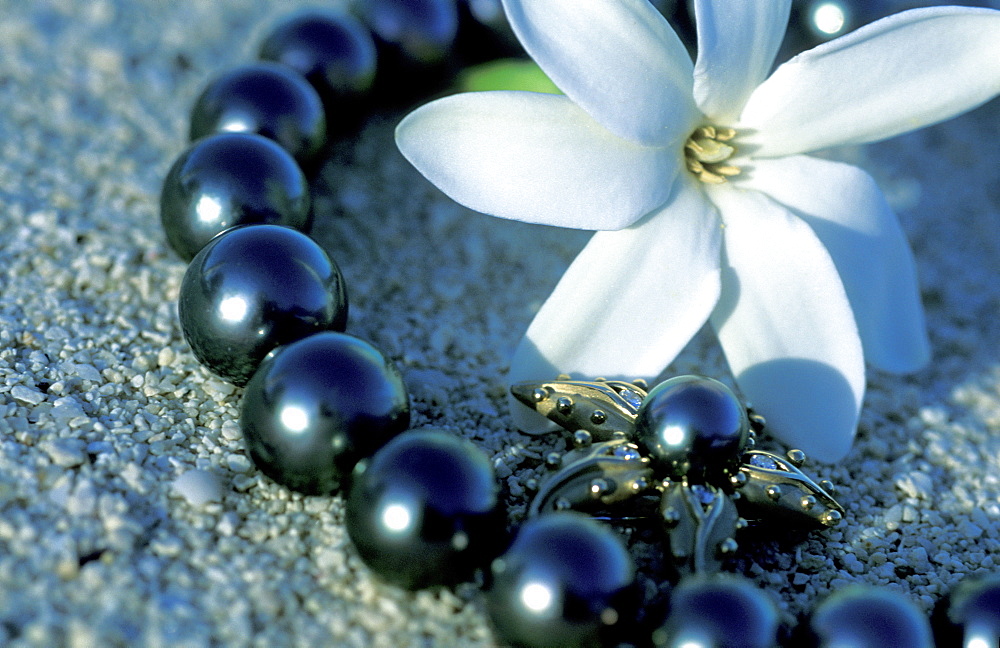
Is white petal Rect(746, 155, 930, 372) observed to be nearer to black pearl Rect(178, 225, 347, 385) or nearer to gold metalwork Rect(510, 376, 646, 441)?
gold metalwork Rect(510, 376, 646, 441)

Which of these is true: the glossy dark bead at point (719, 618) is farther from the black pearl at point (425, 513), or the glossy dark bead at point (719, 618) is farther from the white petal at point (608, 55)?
the white petal at point (608, 55)

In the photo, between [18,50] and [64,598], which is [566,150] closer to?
[64,598]

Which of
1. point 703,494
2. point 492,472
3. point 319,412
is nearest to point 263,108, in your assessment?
point 319,412

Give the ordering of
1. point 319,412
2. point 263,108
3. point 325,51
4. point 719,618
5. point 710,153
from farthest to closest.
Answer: point 325,51 < point 263,108 < point 710,153 < point 319,412 < point 719,618

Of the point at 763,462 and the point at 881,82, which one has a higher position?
the point at 881,82

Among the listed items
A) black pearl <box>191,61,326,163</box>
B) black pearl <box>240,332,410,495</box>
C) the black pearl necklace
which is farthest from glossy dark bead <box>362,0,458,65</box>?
black pearl <box>240,332,410,495</box>

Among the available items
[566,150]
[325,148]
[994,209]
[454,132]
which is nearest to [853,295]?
[566,150]

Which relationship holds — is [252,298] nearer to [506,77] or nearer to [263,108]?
[263,108]
